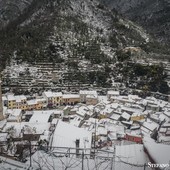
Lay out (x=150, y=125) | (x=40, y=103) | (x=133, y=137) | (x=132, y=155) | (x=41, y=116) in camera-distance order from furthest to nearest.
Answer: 1. (x=40, y=103)
2. (x=41, y=116)
3. (x=150, y=125)
4. (x=133, y=137)
5. (x=132, y=155)

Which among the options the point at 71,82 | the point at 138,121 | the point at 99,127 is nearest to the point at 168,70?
the point at 71,82

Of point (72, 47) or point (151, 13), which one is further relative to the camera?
point (151, 13)

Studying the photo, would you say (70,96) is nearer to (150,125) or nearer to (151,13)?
(150,125)

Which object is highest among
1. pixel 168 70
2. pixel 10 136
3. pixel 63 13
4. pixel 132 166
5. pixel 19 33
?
pixel 63 13

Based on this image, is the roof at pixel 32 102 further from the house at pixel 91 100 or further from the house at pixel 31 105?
the house at pixel 91 100

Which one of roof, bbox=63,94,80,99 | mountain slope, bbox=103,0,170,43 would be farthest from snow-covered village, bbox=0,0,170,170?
mountain slope, bbox=103,0,170,43

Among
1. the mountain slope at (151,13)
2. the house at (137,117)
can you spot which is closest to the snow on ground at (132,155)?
the house at (137,117)

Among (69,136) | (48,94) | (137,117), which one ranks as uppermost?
(48,94)

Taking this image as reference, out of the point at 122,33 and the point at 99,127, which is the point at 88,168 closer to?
the point at 99,127

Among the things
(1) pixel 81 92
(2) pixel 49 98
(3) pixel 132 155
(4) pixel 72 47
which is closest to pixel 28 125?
(2) pixel 49 98
